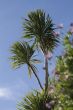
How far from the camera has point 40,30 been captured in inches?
757

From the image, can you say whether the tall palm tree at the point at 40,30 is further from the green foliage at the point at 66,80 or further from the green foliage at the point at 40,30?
the green foliage at the point at 66,80

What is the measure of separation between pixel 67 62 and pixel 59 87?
46cm

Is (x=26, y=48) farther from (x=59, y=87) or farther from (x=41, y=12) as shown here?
(x=59, y=87)

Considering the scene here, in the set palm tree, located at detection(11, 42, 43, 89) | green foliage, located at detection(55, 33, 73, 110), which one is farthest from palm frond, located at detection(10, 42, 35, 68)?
green foliage, located at detection(55, 33, 73, 110)

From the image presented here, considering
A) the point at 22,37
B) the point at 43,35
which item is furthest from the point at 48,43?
the point at 22,37

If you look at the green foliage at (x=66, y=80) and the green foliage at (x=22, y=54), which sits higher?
the green foliage at (x=22, y=54)

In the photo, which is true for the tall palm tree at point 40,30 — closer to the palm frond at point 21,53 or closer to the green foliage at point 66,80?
the palm frond at point 21,53

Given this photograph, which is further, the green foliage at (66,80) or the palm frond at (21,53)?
the palm frond at (21,53)

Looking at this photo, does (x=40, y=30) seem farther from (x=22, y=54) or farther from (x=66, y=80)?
(x=66, y=80)

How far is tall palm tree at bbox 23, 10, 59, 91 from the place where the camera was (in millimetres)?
18873

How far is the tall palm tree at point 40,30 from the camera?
1887 cm

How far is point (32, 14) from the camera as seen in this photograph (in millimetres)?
19969

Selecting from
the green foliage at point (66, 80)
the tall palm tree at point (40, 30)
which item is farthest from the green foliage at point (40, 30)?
the green foliage at point (66, 80)

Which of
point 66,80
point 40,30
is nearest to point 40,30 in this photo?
point 40,30
